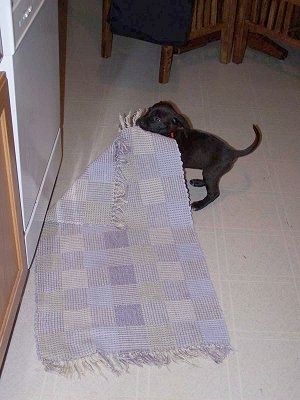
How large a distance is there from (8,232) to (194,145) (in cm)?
85

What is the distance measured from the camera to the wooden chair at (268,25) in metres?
2.68

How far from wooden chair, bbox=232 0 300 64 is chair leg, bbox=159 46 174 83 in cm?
46

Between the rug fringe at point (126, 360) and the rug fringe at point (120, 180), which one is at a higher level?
the rug fringe at point (120, 180)

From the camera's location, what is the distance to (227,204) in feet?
6.46

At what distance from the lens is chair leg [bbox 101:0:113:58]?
263cm

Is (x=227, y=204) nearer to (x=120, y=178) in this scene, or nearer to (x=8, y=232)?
(x=120, y=178)

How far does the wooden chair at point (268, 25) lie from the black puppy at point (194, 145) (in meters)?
1.07

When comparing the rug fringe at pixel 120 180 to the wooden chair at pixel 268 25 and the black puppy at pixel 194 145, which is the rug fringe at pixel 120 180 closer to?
the black puppy at pixel 194 145

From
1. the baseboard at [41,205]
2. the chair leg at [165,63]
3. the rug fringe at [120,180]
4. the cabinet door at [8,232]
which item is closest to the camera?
the cabinet door at [8,232]

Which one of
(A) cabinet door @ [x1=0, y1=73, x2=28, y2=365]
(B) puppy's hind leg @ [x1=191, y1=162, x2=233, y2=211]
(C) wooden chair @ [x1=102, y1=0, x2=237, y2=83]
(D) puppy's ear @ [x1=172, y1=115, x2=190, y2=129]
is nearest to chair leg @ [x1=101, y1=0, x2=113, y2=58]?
(C) wooden chair @ [x1=102, y1=0, x2=237, y2=83]

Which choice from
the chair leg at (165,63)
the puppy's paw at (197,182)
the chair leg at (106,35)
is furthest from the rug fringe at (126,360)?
the chair leg at (106,35)

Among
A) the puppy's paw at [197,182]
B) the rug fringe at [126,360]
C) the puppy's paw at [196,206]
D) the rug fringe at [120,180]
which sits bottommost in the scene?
the puppy's paw at [197,182]

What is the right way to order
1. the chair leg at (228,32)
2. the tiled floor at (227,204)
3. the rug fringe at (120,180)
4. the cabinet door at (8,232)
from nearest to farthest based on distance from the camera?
the cabinet door at (8,232)
the tiled floor at (227,204)
the rug fringe at (120,180)
the chair leg at (228,32)

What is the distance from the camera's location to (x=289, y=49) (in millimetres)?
3115
